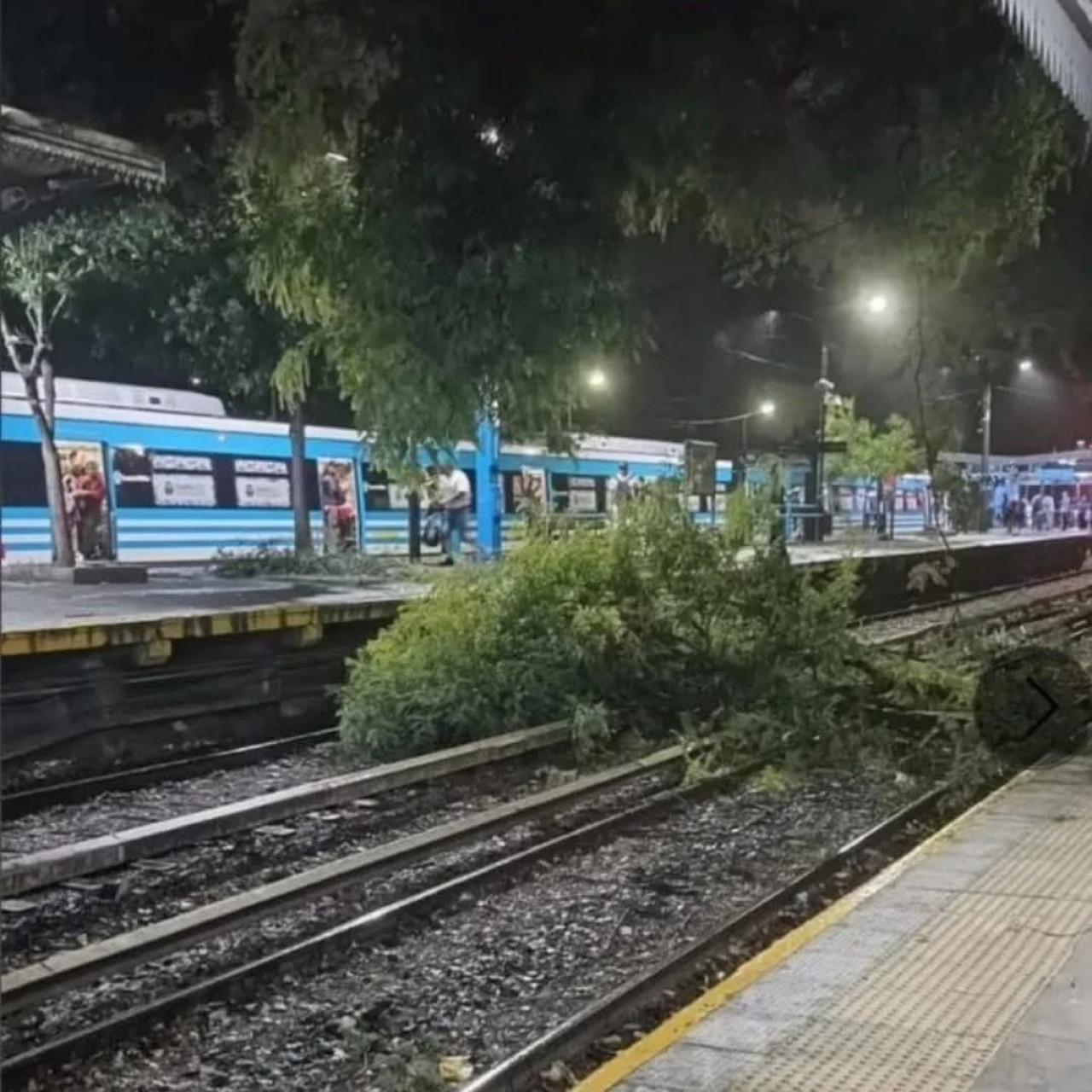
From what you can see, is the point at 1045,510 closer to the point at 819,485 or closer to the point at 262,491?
the point at 819,485

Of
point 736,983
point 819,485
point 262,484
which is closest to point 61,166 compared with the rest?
point 736,983

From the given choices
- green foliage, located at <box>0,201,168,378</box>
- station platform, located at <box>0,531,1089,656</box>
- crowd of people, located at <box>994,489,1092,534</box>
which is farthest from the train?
crowd of people, located at <box>994,489,1092,534</box>

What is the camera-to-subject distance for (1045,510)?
1989 inches

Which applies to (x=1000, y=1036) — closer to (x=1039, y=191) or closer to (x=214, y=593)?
(x=1039, y=191)

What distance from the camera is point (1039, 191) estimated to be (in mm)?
9555

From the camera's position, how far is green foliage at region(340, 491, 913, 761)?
10594 mm

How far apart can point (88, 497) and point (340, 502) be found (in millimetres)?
6109

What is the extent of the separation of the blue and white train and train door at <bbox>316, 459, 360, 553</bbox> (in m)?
0.04

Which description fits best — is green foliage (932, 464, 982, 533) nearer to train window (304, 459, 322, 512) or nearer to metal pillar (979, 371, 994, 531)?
metal pillar (979, 371, 994, 531)

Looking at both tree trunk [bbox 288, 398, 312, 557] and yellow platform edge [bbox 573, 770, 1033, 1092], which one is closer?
yellow platform edge [bbox 573, 770, 1033, 1092]

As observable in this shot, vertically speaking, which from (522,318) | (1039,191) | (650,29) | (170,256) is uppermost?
(170,256)

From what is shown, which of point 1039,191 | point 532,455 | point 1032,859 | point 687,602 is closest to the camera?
point 1032,859

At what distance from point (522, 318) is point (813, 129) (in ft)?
8.61

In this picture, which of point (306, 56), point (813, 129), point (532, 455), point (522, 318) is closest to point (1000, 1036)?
point (522, 318)
